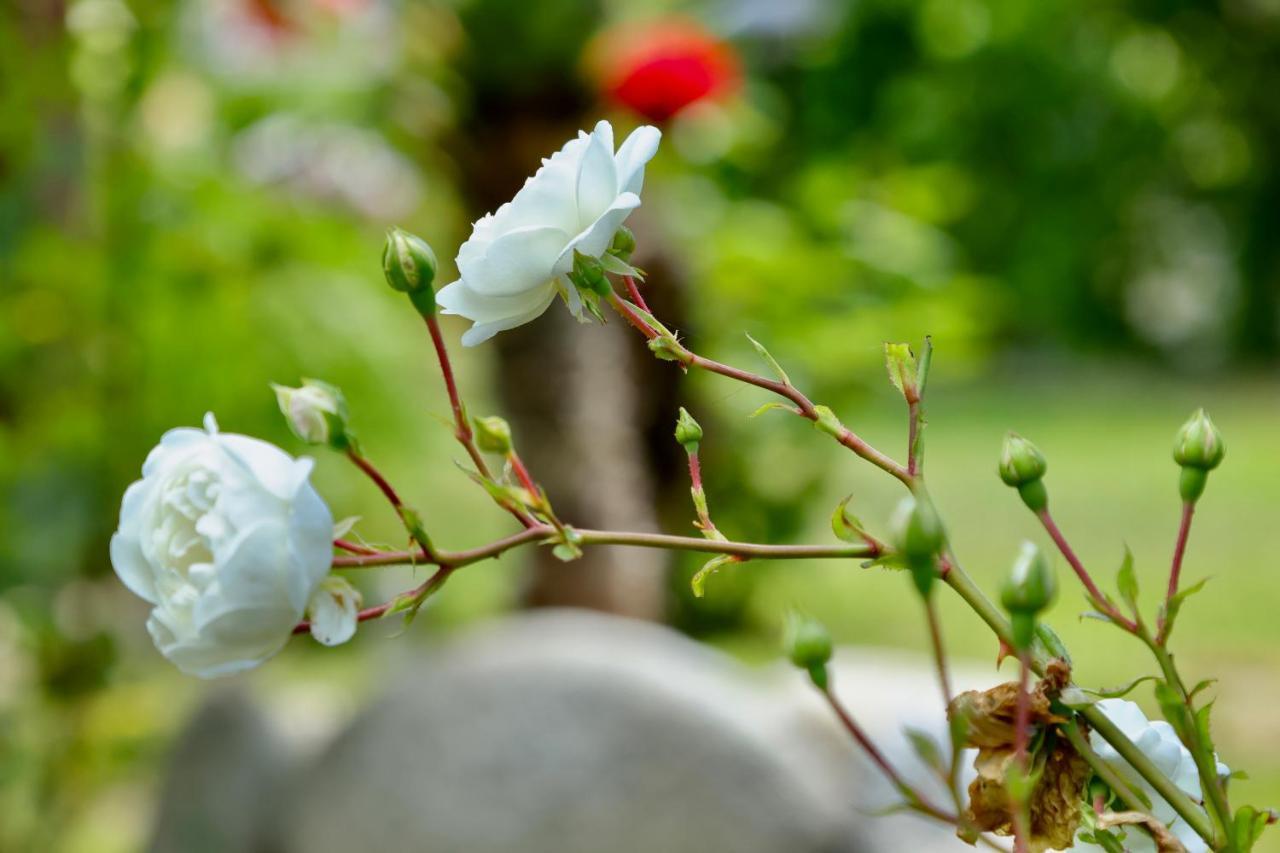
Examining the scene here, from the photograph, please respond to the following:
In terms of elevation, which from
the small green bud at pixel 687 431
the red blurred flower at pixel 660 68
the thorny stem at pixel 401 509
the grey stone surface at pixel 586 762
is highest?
the small green bud at pixel 687 431

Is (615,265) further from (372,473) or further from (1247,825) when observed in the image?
(1247,825)

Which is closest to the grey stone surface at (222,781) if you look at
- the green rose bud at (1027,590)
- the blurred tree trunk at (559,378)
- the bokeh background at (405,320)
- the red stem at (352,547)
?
the bokeh background at (405,320)

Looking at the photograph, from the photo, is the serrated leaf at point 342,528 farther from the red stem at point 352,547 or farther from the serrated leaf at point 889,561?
the serrated leaf at point 889,561

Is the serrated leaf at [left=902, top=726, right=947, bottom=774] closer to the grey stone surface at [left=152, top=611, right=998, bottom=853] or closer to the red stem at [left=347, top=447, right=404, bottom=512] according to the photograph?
the red stem at [left=347, top=447, right=404, bottom=512]

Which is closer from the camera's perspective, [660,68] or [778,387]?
[778,387]

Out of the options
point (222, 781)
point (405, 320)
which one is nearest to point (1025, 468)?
point (222, 781)

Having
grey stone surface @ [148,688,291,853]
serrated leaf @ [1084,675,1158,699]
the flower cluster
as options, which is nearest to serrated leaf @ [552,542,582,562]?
the flower cluster
